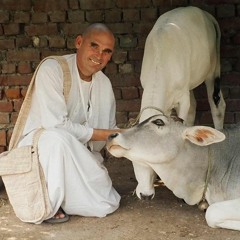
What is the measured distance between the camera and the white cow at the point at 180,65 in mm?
4230

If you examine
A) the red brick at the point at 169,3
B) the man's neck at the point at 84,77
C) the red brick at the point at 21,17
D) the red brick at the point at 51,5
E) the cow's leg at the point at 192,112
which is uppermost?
the red brick at the point at 169,3

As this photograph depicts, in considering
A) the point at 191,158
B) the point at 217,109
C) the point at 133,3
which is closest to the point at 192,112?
the point at 217,109

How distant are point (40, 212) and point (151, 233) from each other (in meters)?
0.73

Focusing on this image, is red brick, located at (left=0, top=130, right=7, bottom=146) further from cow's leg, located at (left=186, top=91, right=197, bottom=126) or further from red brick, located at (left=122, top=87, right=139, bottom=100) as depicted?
cow's leg, located at (left=186, top=91, right=197, bottom=126)

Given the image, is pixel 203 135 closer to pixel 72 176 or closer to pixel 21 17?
pixel 72 176

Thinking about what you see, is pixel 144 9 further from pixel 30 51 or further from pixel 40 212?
pixel 40 212

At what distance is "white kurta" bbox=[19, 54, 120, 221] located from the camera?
156 inches

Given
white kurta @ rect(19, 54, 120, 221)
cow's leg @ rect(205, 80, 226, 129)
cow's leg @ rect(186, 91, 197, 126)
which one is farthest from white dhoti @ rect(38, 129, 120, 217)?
cow's leg @ rect(205, 80, 226, 129)

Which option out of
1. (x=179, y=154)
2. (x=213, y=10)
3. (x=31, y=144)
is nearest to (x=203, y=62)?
(x=213, y=10)

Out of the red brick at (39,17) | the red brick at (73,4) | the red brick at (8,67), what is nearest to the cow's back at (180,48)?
the red brick at (73,4)

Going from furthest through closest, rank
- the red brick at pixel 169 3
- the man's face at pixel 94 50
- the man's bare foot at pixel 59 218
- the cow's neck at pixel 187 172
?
the red brick at pixel 169 3 → the man's face at pixel 94 50 → the man's bare foot at pixel 59 218 → the cow's neck at pixel 187 172

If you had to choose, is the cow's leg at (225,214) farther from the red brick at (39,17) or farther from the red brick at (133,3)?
the red brick at (39,17)

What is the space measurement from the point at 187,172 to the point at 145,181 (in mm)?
277

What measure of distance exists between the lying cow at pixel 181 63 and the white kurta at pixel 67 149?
0.47m
